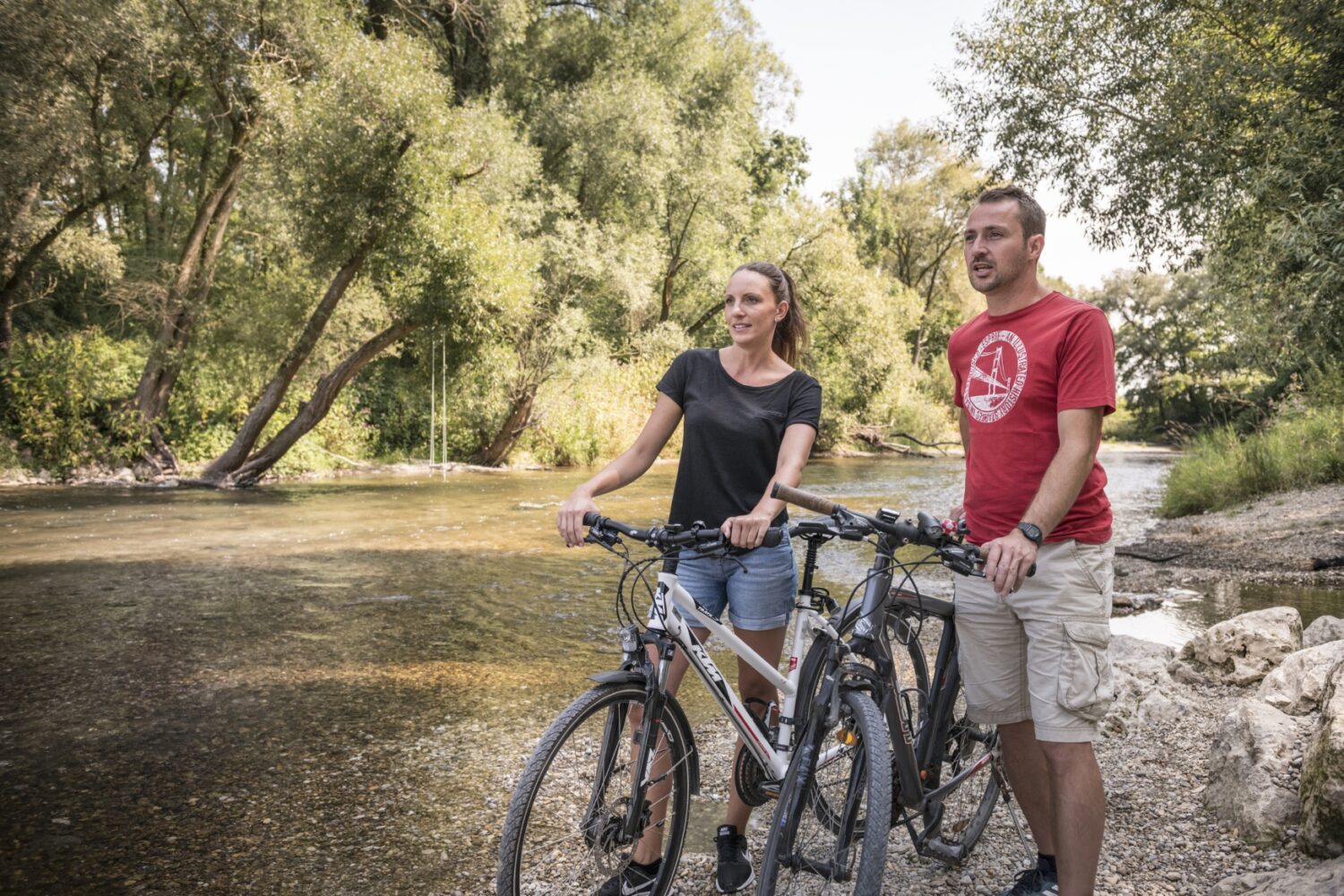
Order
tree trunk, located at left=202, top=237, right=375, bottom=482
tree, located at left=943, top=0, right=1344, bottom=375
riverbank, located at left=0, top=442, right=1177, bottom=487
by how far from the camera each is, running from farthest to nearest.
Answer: riverbank, located at left=0, top=442, right=1177, bottom=487
tree trunk, located at left=202, top=237, right=375, bottom=482
tree, located at left=943, top=0, right=1344, bottom=375

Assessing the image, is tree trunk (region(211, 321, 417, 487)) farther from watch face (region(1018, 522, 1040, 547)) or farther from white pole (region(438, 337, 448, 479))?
watch face (region(1018, 522, 1040, 547))

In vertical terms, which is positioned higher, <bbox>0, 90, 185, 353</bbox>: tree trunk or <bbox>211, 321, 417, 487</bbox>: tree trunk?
<bbox>0, 90, 185, 353</bbox>: tree trunk

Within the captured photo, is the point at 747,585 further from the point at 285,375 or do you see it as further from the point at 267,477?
the point at 267,477

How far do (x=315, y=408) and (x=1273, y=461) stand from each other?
17795mm

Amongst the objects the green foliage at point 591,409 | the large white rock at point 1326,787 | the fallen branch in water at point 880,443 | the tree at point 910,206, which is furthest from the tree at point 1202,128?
the tree at point 910,206

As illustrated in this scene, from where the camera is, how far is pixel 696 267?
104 ft

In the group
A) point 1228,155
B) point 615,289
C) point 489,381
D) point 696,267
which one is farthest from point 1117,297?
point 1228,155

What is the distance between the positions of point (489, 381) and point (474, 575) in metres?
14.1

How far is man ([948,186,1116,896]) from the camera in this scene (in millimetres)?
2592

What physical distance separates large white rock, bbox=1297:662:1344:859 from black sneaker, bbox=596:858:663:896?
211cm

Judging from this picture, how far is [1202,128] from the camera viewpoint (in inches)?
462

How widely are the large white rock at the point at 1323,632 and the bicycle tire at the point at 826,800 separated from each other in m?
4.30

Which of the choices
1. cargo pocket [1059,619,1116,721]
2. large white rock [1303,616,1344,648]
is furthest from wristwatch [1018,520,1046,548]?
large white rock [1303,616,1344,648]

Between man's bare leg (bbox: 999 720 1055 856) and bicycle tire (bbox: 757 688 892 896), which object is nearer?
bicycle tire (bbox: 757 688 892 896)
